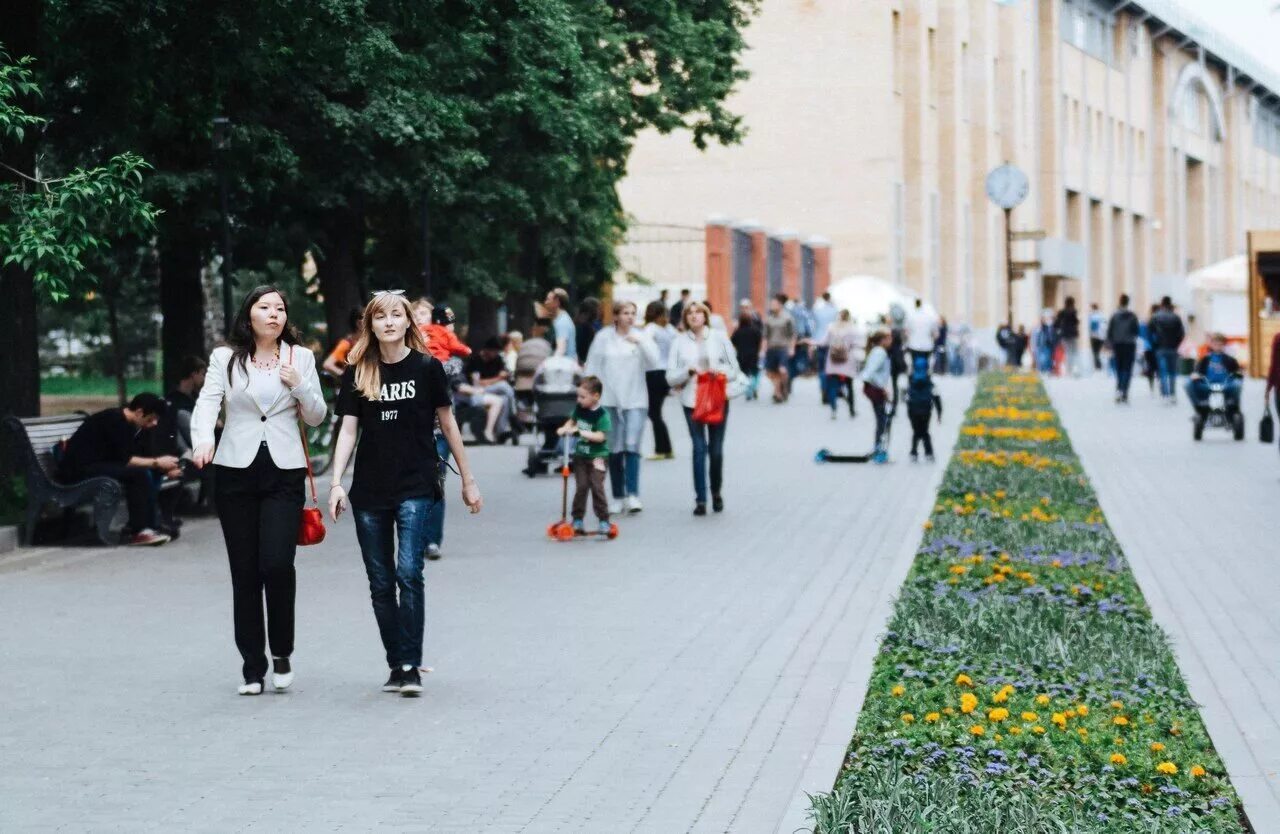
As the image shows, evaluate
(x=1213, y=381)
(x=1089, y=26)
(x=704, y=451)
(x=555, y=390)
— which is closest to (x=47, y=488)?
(x=704, y=451)

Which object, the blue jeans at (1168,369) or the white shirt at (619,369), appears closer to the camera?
the white shirt at (619,369)

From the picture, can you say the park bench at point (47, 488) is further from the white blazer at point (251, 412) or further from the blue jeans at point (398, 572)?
the blue jeans at point (398, 572)

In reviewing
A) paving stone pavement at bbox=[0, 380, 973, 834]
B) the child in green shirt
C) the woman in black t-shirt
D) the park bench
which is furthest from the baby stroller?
the woman in black t-shirt

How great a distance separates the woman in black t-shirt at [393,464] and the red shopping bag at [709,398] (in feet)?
25.2

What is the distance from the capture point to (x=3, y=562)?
13.4 metres

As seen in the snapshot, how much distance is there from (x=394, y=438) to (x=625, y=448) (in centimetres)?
767

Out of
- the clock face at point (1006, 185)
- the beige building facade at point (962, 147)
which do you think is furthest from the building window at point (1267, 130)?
the clock face at point (1006, 185)

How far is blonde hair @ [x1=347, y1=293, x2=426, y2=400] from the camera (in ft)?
27.6

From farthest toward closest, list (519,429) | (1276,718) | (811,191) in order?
(811,191) < (519,429) < (1276,718)

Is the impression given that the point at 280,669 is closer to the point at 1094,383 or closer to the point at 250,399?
the point at 250,399

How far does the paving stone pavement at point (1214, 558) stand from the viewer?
24.7 ft

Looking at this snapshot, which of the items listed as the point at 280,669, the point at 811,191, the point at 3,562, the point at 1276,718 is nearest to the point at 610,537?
the point at 3,562

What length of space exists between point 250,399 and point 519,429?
16892mm

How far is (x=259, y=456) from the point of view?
845 centimetres
